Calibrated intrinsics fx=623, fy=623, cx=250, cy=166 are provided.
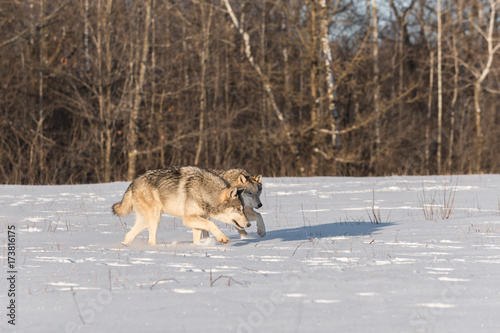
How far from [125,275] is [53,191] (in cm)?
1147

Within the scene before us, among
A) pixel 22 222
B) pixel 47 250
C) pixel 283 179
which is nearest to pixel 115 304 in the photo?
pixel 47 250

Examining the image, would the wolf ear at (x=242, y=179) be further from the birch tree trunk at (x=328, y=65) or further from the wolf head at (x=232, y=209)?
the birch tree trunk at (x=328, y=65)

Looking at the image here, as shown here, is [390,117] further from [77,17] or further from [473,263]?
[473,263]

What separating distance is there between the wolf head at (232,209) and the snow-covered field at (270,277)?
30 cm

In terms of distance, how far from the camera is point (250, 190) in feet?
29.7

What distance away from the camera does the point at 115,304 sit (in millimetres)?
4254

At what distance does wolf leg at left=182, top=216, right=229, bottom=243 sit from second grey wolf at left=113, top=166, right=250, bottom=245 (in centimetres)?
1

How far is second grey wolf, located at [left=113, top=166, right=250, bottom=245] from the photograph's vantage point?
7.99 metres

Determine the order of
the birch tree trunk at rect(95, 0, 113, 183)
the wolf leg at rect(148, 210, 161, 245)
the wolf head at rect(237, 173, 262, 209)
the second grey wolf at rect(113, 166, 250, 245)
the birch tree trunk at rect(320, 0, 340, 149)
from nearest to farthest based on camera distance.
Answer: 1. the second grey wolf at rect(113, 166, 250, 245)
2. the wolf leg at rect(148, 210, 161, 245)
3. the wolf head at rect(237, 173, 262, 209)
4. the birch tree trunk at rect(95, 0, 113, 183)
5. the birch tree trunk at rect(320, 0, 340, 149)

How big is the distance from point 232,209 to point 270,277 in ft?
9.09

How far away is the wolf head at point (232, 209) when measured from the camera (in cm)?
792

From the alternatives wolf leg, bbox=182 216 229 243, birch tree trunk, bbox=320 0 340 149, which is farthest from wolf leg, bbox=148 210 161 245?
birch tree trunk, bbox=320 0 340 149

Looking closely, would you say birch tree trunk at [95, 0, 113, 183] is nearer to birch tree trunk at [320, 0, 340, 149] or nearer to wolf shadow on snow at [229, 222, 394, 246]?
birch tree trunk at [320, 0, 340, 149]

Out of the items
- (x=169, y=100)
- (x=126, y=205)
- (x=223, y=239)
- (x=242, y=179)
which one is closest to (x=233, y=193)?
(x=223, y=239)
